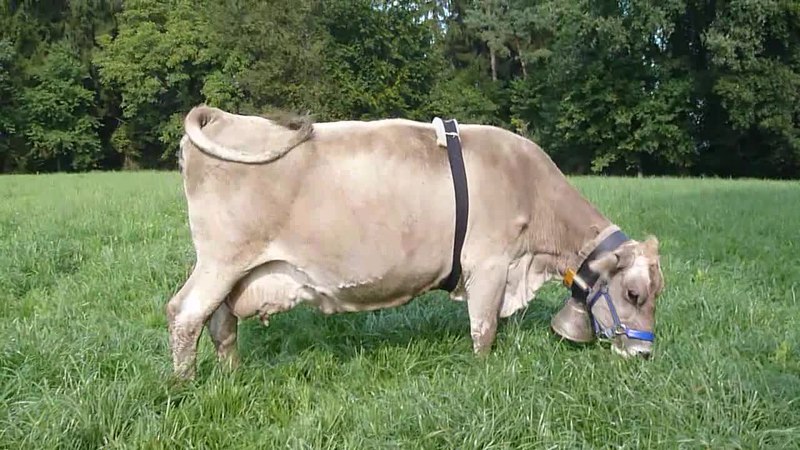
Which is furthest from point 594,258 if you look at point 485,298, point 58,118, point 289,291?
point 58,118

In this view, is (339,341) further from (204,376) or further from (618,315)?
(618,315)

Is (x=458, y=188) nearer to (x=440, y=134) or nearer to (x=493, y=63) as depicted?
(x=440, y=134)

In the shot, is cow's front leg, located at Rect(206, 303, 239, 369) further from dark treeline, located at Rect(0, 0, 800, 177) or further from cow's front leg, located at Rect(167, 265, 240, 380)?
dark treeline, located at Rect(0, 0, 800, 177)

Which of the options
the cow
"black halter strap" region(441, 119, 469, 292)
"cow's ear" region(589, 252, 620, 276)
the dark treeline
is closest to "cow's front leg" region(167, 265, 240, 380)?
the cow

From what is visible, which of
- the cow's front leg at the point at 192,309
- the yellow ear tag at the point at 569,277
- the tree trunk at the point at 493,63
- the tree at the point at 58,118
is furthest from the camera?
the tree trunk at the point at 493,63

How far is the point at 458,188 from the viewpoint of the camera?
433 cm

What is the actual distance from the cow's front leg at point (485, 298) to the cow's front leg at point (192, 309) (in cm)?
154

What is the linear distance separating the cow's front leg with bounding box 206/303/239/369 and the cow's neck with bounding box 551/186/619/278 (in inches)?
90.3

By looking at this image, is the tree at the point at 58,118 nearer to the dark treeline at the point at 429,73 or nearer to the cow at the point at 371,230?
the dark treeline at the point at 429,73

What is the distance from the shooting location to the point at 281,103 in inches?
→ 1497

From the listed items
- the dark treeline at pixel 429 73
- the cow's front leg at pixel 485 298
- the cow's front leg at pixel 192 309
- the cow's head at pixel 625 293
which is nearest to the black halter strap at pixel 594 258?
the cow's head at pixel 625 293

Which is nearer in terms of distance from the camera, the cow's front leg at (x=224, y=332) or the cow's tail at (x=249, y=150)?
the cow's tail at (x=249, y=150)

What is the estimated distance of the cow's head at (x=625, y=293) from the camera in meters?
4.43

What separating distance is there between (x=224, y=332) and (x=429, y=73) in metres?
38.7
